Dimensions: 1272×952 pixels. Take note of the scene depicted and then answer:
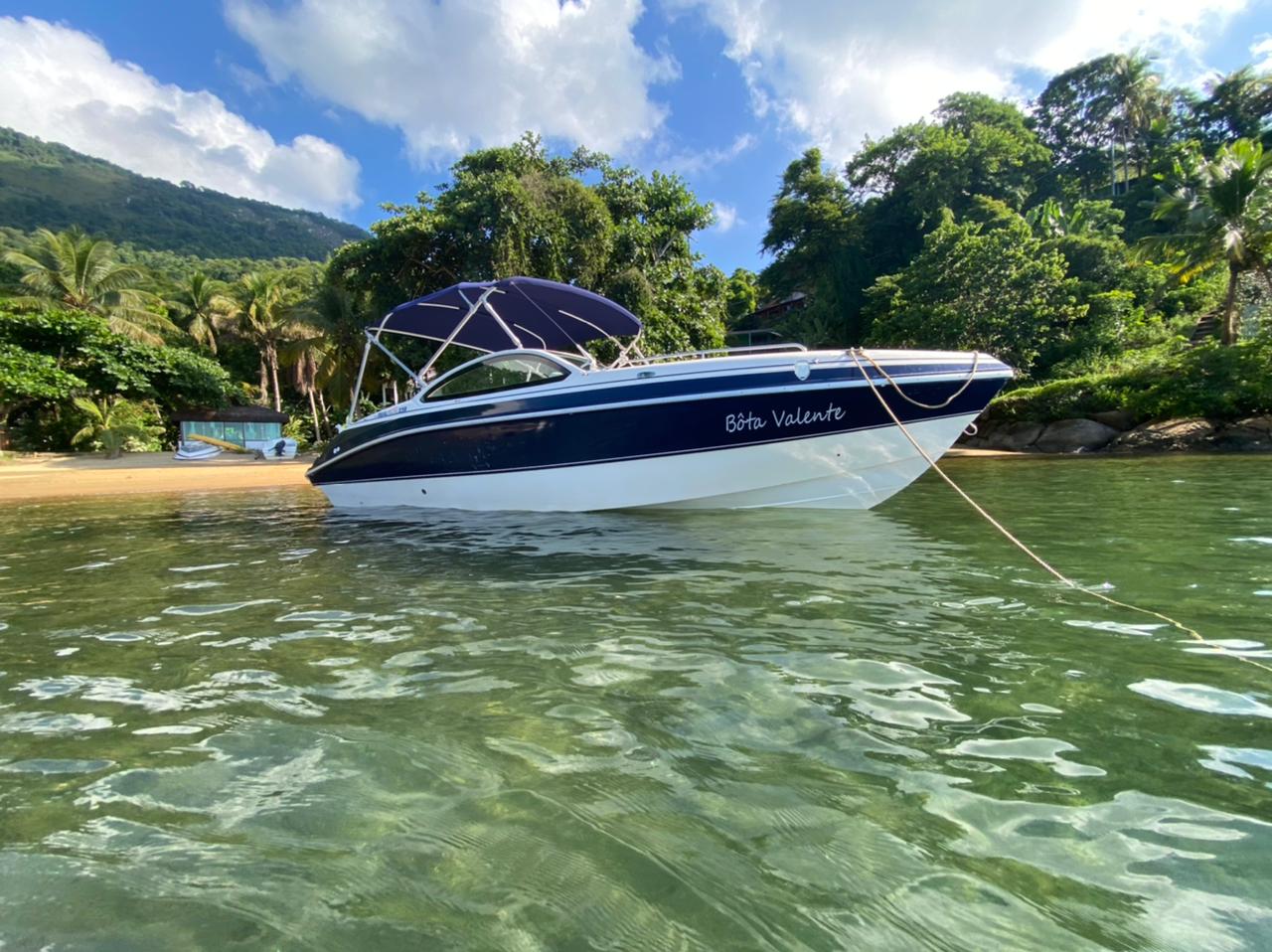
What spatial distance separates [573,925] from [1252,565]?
185 inches

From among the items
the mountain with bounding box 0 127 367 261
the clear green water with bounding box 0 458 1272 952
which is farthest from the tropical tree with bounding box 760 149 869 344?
the mountain with bounding box 0 127 367 261

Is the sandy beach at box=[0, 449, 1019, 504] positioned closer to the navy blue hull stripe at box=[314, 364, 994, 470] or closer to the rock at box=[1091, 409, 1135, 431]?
the rock at box=[1091, 409, 1135, 431]

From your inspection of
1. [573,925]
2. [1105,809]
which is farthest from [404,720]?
[1105,809]

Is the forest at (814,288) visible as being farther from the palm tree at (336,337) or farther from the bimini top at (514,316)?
the bimini top at (514,316)

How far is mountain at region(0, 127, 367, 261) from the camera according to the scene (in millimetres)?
78875

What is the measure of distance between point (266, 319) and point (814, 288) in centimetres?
3095

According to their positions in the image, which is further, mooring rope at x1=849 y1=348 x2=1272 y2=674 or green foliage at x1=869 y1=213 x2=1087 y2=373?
green foliage at x1=869 y1=213 x2=1087 y2=373

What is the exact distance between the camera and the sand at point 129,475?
517 inches

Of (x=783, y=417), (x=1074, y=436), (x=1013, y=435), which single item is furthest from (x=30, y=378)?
(x=1074, y=436)

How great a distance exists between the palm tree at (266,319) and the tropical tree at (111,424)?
8.48 metres

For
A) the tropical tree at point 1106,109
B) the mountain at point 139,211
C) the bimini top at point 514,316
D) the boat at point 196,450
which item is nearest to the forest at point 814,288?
the boat at point 196,450

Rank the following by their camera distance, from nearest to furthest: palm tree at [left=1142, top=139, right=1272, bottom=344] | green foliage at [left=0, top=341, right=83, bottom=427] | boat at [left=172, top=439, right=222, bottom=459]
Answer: palm tree at [left=1142, top=139, right=1272, bottom=344], green foliage at [left=0, top=341, right=83, bottom=427], boat at [left=172, top=439, right=222, bottom=459]

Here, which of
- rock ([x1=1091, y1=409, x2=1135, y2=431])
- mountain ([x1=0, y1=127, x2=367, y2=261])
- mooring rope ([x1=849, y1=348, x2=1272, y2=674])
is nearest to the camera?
mooring rope ([x1=849, y1=348, x2=1272, y2=674])

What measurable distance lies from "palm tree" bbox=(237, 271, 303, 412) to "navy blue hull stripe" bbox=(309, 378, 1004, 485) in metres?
28.9
